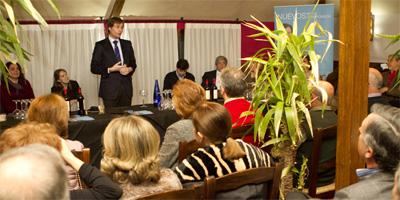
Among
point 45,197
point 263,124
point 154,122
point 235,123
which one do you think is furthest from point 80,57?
point 45,197

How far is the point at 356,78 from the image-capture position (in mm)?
3188

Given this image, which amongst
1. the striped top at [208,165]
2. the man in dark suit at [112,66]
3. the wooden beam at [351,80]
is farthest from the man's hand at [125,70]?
the striped top at [208,165]

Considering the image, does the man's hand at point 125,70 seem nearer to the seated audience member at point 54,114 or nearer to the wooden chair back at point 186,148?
the seated audience member at point 54,114

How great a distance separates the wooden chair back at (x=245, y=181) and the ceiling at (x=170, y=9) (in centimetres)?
556

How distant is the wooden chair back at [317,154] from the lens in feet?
10.0

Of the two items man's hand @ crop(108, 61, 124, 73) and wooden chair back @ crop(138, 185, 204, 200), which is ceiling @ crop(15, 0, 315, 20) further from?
wooden chair back @ crop(138, 185, 204, 200)

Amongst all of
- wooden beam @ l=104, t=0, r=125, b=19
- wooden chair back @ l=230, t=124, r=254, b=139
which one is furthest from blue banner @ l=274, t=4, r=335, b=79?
wooden chair back @ l=230, t=124, r=254, b=139

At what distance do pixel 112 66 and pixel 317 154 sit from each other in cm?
338

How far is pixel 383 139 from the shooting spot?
6.94 feet

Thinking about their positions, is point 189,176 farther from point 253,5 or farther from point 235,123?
point 253,5

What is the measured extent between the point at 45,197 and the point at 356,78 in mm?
2394

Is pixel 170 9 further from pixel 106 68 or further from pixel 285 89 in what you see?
pixel 285 89

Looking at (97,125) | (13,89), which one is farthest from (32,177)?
(13,89)

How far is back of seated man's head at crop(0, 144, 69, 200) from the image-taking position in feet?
4.11
